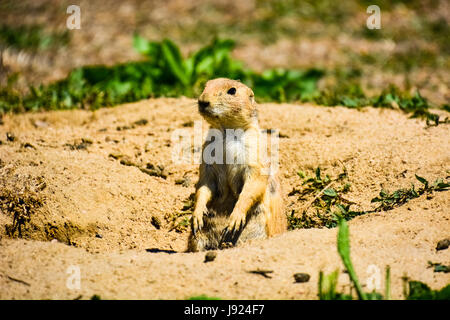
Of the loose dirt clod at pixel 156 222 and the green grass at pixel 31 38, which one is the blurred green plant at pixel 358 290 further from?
the green grass at pixel 31 38

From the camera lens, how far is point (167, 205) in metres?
5.54

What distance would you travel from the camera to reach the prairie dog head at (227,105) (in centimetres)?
461

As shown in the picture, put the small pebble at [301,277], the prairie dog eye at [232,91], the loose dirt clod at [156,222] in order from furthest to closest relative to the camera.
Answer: the loose dirt clod at [156,222] < the prairie dog eye at [232,91] < the small pebble at [301,277]

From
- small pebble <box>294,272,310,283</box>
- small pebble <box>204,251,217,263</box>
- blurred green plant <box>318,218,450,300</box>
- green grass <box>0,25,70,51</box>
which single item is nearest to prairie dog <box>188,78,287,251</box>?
small pebble <box>204,251,217,263</box>

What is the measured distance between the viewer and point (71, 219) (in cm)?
498

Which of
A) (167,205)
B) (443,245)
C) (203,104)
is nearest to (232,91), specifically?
(203,104)

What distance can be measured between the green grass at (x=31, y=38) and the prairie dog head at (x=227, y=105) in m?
6.24

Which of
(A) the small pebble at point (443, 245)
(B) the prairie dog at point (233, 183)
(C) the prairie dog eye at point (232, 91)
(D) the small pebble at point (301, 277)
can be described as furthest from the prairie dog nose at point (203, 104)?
(A) the small pebble at point (443, 245)

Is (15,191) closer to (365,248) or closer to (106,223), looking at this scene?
(106,223)

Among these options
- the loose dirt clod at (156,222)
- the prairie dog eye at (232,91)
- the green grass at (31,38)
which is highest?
the green grass at (31,38)

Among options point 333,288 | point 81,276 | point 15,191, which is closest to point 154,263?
point 81,276

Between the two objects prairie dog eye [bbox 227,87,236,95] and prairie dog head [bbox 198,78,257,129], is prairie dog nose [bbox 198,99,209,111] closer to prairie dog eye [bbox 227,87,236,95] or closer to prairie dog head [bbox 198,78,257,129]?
prairie dog head [bbox 198,78,257,129]

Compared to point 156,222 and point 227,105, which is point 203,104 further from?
point 156,222

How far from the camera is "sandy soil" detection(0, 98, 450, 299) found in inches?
142
